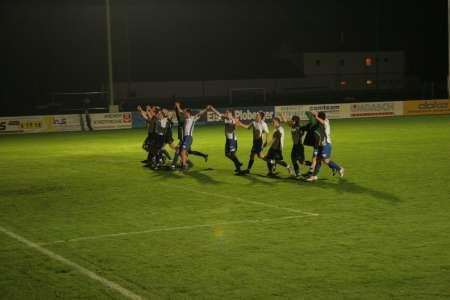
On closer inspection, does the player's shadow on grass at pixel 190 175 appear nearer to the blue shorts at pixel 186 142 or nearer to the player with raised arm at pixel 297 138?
the blue shorts at pixel 186 142

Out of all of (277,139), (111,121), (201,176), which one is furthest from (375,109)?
(277,139)

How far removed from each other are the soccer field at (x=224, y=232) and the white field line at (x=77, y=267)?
0.06 feet

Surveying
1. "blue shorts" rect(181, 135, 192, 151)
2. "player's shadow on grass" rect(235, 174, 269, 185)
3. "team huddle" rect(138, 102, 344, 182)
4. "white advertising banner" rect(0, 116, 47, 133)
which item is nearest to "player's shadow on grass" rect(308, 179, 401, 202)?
"team huddle" rect(138, 102, 344, 182)

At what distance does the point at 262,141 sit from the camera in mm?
20406

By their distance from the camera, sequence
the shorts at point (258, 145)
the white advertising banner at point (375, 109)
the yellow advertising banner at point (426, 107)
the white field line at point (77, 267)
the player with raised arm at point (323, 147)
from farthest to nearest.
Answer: the yellow advertising banner at point (426, 107)
the white advertising banner at point (375, 109)
the shorts at point (258, 145)
the player with raised arm at point (323, 147)
the white field line at point (77, 267)

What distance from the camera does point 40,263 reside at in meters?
10.6

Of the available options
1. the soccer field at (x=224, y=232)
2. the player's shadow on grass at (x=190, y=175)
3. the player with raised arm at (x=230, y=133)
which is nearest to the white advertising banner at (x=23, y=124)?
the soccer field at (x=224, y=232)

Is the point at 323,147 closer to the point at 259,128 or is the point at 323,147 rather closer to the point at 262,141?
the point at 259,128

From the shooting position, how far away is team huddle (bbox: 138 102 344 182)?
18891mm

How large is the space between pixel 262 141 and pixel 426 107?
106 ft

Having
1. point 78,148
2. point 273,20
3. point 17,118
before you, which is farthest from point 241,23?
point 78,148

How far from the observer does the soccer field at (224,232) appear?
9258 millimetres

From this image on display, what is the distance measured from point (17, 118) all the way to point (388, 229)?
1268 inches

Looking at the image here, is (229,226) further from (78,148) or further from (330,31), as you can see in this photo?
(330,31)
